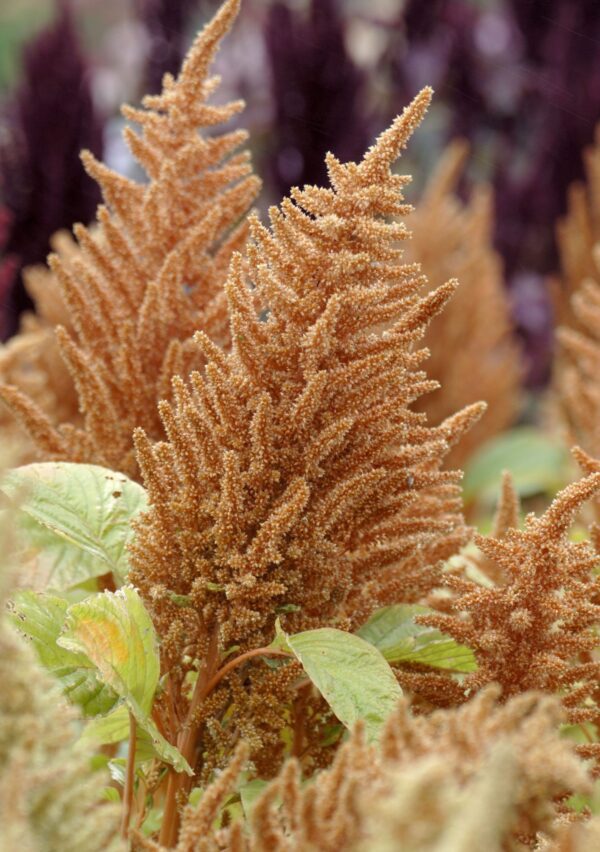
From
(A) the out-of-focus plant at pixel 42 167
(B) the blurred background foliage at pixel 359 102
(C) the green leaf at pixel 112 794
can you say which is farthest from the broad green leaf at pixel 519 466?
(C) the green leaf at pixel 112 794

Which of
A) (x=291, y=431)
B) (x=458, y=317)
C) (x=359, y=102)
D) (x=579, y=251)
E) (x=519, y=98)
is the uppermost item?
(x=519, y=98)

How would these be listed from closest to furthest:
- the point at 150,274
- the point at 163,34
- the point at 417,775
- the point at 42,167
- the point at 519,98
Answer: the point at 417,775
the point at 150,274
the point at 42,167
the point at 163,34
the point at 519,98

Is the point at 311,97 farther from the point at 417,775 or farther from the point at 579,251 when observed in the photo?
the point at 417,775

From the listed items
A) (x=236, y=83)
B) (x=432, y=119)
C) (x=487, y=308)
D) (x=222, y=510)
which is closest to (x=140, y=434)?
(x=222, y=510)

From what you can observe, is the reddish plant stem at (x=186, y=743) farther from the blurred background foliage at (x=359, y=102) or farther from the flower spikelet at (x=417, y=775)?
the blurred background foliage at (x=359, y=102)

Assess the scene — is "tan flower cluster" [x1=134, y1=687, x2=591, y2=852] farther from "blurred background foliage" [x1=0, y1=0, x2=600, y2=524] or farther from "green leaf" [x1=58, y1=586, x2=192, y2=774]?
"blurred background foliage" [x1=0, y1=0, x2=600, y2=524]

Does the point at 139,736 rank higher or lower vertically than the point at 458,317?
lower

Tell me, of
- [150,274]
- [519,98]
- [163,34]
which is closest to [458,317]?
[163,34]

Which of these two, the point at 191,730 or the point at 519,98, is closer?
the point at 191,730
